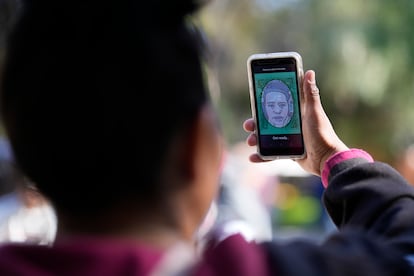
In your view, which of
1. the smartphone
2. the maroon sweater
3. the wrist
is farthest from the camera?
→ the smartphone

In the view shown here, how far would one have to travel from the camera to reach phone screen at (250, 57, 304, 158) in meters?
1.75

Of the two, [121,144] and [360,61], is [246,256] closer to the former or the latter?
[121,144]

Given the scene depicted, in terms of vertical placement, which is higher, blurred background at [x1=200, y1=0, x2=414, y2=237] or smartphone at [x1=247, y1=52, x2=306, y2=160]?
smartphone at [x1=247, y1=52, x2=306, y2=160]

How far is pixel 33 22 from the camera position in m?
1.19

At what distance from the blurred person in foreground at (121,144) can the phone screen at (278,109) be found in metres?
0.57

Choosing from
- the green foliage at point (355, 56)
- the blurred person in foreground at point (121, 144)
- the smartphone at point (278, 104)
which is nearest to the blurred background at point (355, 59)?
the green foliage at point (355, 56)

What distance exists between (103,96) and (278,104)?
0.70m

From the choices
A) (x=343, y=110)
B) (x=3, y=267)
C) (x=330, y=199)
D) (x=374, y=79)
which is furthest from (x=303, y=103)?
(x=343, y=110)

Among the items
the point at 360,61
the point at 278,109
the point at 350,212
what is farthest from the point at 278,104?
the point at 360,61

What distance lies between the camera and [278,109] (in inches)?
69.4

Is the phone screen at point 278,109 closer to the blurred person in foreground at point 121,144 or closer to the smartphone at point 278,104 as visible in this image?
the smartphone at point 278,104

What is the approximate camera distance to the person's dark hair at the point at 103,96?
113 centimetres

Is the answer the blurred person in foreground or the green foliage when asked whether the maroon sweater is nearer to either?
the blurred person in foreground

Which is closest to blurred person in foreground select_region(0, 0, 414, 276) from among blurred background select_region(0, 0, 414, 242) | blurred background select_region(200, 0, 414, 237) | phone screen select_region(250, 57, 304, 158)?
phone screen select_region(250, 57, 304, 158)
